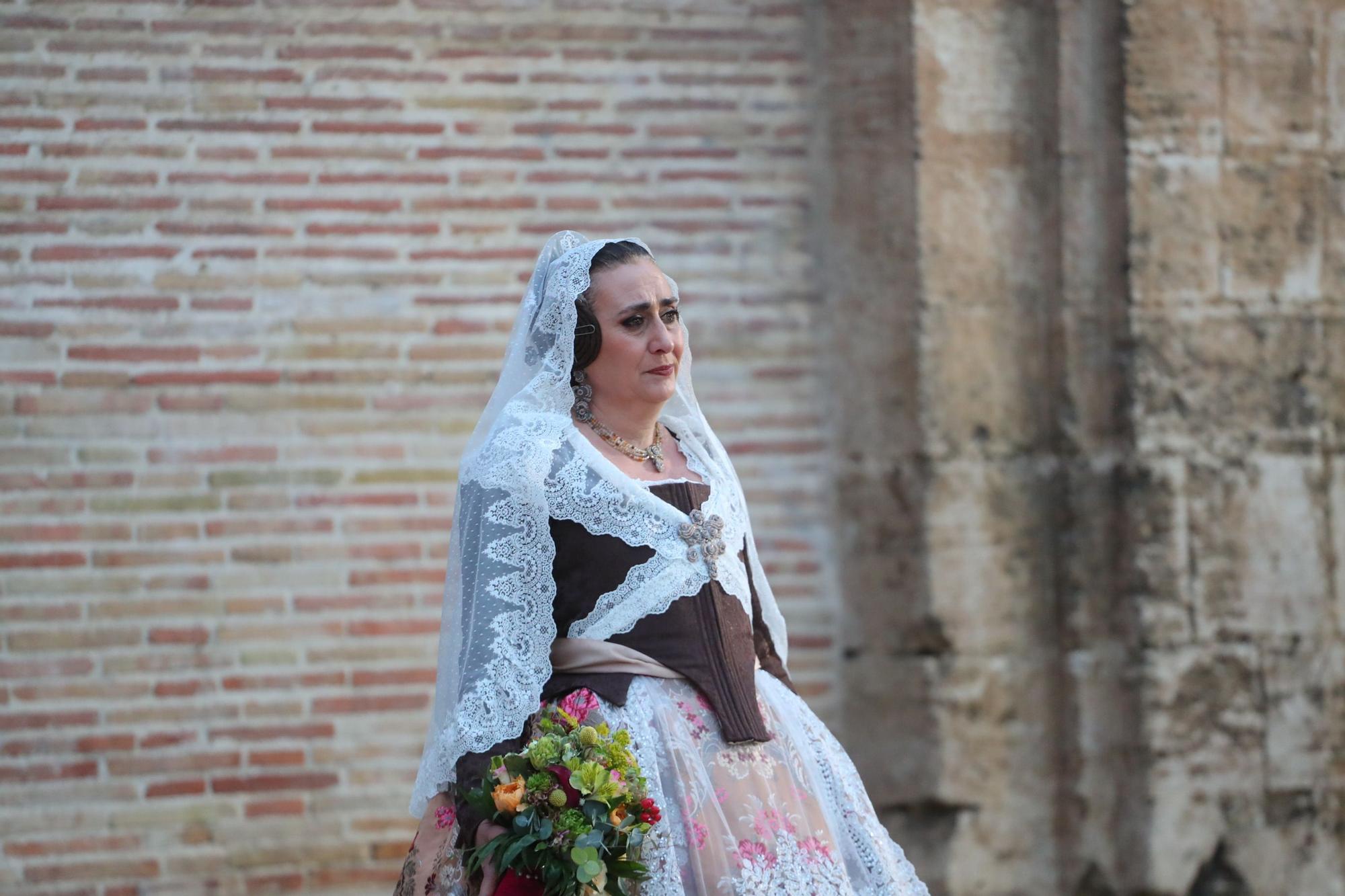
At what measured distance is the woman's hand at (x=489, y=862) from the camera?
7.87 ft

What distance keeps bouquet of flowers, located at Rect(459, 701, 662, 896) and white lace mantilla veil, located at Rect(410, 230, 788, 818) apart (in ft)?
0.41

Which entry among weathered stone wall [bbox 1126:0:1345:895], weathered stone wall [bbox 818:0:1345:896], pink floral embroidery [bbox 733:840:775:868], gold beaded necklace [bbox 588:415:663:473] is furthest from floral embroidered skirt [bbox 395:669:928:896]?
weathered stone wall [bbox 1126:0:1345:895]

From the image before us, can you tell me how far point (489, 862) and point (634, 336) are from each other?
3.46ft

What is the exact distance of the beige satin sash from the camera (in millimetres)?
2668

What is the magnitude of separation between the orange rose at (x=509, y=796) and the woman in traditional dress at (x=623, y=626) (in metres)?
0.07

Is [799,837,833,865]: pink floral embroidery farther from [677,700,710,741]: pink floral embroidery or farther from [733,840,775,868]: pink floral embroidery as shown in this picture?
[677,700,710,741]: pink floral embroidery

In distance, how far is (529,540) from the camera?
8.73 feet

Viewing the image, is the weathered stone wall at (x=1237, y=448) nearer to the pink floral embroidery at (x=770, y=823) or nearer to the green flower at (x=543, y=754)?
the pink floral embroidery at (x=770, y=823)

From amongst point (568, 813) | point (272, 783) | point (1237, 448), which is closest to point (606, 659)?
point (568, 813)

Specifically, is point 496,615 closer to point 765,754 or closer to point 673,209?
point 765,754

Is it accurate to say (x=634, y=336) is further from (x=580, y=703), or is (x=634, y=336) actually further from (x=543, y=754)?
(x=543, y=754)

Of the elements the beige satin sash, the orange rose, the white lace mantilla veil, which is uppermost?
the white lace mantilla veil

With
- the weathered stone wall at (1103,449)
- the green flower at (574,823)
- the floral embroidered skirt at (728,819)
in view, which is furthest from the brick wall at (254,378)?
the green flower at (574,823)

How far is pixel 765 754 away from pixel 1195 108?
3.13 meters
